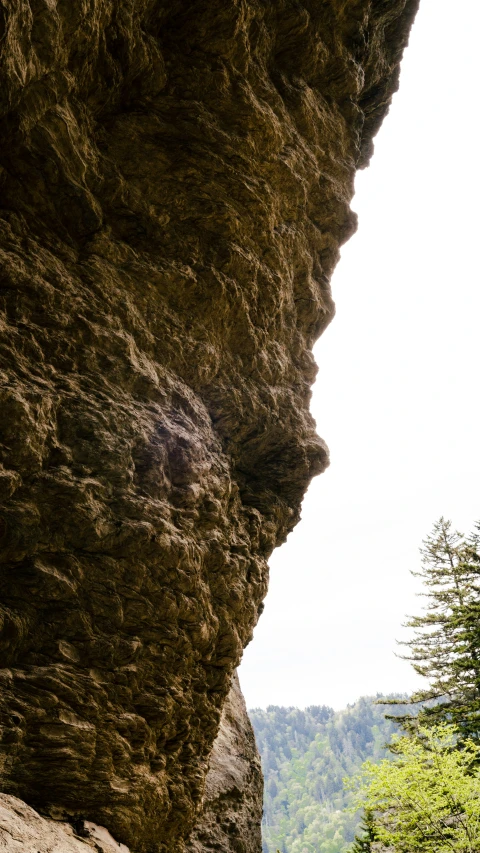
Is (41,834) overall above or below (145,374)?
below

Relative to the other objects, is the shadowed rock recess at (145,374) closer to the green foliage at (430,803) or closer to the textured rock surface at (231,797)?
the textured rock surface at (231,797)

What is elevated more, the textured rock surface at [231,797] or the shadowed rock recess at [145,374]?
the shadowed rock recess at [145,374]

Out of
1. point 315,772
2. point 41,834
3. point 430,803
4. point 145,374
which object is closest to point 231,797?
point 430,803

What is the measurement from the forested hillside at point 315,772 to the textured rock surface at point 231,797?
119 meters

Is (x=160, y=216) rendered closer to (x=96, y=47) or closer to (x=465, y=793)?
(x=96, y=47)

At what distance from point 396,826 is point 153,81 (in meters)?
17.7

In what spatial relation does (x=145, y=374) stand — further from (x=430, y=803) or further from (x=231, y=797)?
(x=430, y=803)

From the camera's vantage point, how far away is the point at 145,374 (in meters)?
6.38

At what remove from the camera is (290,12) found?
849cm

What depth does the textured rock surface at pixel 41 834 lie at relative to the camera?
12.4 ft

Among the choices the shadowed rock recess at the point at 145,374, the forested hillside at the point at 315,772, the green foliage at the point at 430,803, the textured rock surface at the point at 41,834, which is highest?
the shadowed rock recess at the point at 145,374

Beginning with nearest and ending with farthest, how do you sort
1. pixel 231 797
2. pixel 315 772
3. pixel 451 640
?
1. pixel 231 797
2. pixel 451 640
3. pixel 315 772

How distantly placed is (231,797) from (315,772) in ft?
596

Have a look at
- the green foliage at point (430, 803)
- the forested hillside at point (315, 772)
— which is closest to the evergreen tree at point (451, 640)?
the green foliage at point (430, 803)
